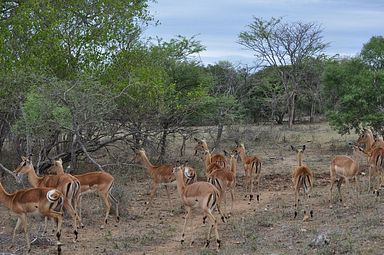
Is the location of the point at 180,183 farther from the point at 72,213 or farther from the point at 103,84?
the point at 103,84

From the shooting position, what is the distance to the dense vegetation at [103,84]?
1231 centimetres

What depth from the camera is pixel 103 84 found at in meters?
14.4

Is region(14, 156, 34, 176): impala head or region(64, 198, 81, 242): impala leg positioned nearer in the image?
region(64, 198, 81, 242): impala leg

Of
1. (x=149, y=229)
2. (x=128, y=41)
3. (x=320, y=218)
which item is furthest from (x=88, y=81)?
(x=320, y=218)

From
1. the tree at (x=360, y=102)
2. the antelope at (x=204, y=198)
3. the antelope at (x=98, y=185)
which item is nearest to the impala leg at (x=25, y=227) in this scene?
the antelope at (x=98, y=185)

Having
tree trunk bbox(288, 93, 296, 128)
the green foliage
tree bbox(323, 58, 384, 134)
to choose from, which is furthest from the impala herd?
tree trunk bbox(288, 93, 296, 128)

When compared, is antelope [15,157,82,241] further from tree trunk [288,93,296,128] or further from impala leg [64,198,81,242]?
tree trunk [288,93,296,128]

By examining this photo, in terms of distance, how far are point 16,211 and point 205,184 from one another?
285cm

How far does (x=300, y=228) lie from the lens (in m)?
9.22

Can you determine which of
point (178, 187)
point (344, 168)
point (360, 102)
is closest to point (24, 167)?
point (178, 187)

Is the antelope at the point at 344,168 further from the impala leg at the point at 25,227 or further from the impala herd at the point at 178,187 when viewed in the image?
the impala leg at the point at 25,227

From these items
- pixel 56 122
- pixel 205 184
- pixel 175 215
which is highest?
pixel 56 122

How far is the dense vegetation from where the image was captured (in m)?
12.3

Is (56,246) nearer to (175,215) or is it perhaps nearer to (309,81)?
(175,215)
